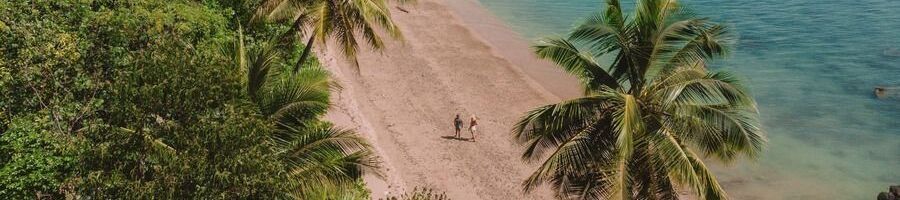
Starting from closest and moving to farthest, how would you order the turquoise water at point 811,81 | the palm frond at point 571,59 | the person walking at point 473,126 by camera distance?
the palm frond at point 571,59
the turquoise water at point 811,81
the person walking at point 473,126

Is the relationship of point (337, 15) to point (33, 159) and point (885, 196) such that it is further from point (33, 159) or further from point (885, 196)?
point (885, 196)

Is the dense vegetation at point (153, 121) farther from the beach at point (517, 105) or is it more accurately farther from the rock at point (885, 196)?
the rock at point (885, 196)

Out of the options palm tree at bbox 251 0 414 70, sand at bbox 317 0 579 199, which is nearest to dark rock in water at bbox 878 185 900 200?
sand at bbox 317 0 579 199

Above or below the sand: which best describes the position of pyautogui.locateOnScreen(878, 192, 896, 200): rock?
above

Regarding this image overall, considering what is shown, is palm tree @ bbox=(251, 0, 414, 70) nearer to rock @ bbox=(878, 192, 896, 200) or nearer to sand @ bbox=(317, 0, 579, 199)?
sand @ bbox=(317, 0, 579, 199)

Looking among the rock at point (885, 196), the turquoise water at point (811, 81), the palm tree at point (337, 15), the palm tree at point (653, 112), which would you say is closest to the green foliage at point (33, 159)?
the palm tree at point (337, 15)

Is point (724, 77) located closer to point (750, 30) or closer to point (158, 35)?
point (158, 35)

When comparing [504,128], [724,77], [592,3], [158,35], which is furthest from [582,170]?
[592,3]
